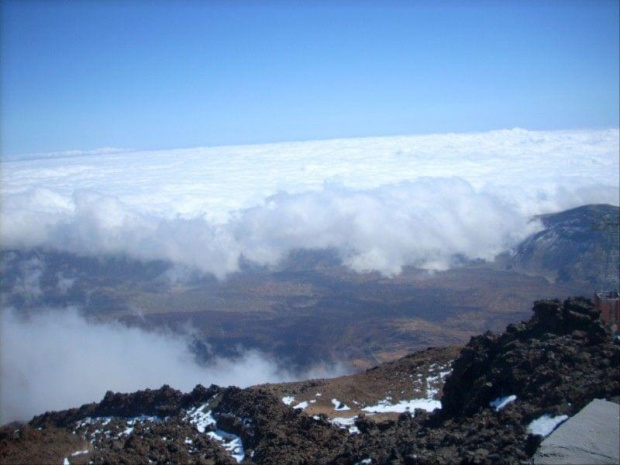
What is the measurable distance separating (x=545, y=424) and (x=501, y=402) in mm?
2581

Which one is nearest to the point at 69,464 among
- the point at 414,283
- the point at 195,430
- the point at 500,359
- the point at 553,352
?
the point at 195,430

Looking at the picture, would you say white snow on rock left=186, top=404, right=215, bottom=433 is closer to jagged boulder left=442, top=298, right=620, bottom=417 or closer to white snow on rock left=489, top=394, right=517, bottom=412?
jagged boulder left=442, top=298, right=620, bottom=417

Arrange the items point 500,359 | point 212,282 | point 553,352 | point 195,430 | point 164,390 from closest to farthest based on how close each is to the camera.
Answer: point 553,352, point 500,359, point 195,430, point 164,390, point 212,282

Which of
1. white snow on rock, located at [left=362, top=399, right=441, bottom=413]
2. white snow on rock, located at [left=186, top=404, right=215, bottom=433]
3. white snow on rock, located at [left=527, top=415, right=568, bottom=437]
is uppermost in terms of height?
white snow on rock, located at [left=527, top=415, right=568, bottom=437]

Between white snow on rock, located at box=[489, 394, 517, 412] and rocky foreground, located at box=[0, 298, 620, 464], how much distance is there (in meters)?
0.04

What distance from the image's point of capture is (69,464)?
17703 mm

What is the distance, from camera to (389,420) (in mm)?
17234

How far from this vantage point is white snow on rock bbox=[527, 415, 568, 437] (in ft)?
34.1

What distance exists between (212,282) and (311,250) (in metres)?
24.4

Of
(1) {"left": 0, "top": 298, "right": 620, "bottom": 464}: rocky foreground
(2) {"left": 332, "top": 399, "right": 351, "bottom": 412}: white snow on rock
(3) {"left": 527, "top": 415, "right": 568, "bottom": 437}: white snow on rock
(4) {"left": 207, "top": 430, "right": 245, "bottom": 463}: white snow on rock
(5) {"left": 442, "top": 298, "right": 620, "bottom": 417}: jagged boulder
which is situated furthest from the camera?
(2) {"left": 332, "top": 399, "right": 351, "bottom": 412}: white snow on rock

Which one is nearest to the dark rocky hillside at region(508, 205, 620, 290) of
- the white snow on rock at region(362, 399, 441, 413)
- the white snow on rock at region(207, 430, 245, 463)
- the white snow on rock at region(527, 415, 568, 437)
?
the white snow on rock at region(362, 399, 441, 413)

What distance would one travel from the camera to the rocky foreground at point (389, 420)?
11.3 m

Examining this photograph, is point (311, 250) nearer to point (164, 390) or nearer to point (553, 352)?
point (164, 390)

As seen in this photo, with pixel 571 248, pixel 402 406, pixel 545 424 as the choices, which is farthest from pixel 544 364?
pixel 571 248
